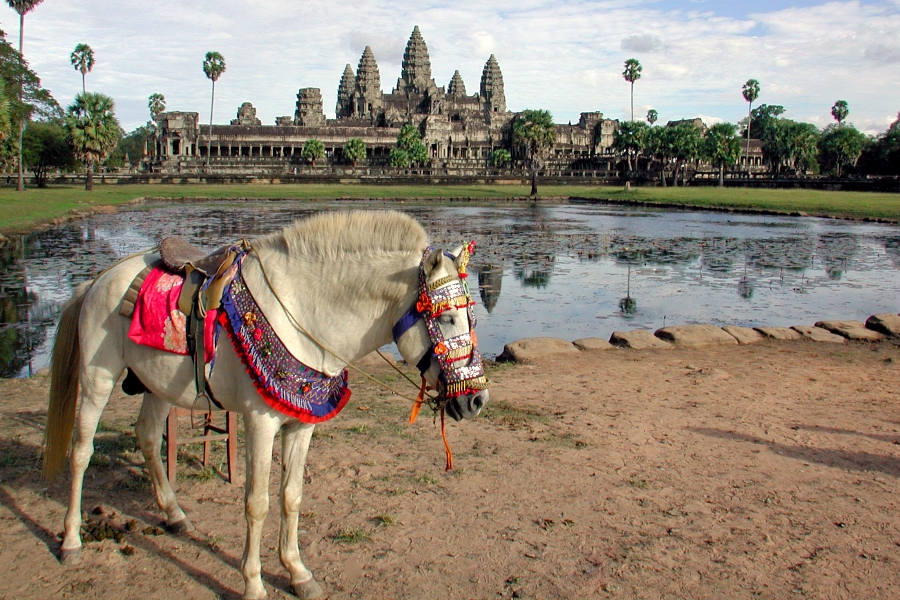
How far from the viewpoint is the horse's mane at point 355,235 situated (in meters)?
3.40

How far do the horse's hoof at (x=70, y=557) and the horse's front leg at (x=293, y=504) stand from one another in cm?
111

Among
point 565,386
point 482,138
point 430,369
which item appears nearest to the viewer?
point 430,369

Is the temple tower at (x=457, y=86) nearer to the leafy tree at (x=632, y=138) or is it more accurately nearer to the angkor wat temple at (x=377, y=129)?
the angkor wat temple at (x=377, y=129)

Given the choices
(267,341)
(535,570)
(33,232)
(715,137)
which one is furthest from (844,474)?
(715,137)

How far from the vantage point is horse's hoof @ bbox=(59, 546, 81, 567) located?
147 inches

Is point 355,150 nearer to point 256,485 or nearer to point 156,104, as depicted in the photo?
point 156,104

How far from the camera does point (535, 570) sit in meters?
3.78

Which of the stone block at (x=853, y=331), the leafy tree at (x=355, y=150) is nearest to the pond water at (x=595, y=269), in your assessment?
the stone block at (x=853, y=331)

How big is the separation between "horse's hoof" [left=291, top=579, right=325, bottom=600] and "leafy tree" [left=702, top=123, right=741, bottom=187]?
69306 millimetres

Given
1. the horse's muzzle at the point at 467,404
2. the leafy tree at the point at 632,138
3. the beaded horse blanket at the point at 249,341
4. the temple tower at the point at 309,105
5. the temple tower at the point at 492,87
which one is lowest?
the horse's muzzle at the point at 467,404

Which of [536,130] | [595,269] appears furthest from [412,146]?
[595,269]

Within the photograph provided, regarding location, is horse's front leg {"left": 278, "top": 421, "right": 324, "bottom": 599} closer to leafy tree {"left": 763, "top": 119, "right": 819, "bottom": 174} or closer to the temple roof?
leafy tree {"left": 763, "top": 119, "right": 819, "bottom": 174}

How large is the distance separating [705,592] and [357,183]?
65.9m

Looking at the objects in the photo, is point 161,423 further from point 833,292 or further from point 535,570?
point 833,292
